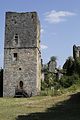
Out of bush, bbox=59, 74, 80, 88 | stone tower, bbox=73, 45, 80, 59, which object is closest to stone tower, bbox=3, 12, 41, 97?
bush, bbox=59, 74, 80, 88

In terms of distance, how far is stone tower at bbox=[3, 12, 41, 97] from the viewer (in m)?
46.8

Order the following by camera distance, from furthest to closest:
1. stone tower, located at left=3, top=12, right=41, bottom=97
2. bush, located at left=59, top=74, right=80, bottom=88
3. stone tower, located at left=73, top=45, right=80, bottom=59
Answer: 1. stone tower, located at left=73, top=45, right=80, bottom=59
2. bush, located at left=59, top=74, right=80, bottom=88
3. stone tower, located at left=3, top=12, right=41, bottom=97

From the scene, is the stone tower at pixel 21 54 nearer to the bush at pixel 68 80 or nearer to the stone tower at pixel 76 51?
the bush at pixel 68 80

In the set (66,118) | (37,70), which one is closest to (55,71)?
(37,70)

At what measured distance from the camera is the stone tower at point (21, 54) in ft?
154

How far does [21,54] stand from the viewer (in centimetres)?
4716

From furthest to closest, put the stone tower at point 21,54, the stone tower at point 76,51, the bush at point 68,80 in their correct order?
the stone tower at point 76,51, the bush at point 68,80, the stone tower at point 21,54

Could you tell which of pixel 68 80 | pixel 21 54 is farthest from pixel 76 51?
pixel 21 54

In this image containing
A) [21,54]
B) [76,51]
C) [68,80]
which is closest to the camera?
[21,54]

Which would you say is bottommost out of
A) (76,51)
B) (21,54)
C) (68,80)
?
(68,80)

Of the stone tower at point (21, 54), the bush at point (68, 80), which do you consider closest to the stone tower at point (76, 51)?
the bush at point (68, 80)

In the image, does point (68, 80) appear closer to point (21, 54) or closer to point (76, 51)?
point (21, 54)

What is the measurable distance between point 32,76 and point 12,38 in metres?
5.13

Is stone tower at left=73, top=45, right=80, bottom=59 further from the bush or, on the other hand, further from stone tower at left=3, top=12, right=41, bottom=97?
stone tower at left=3, top=12, right=41, bottom=97
